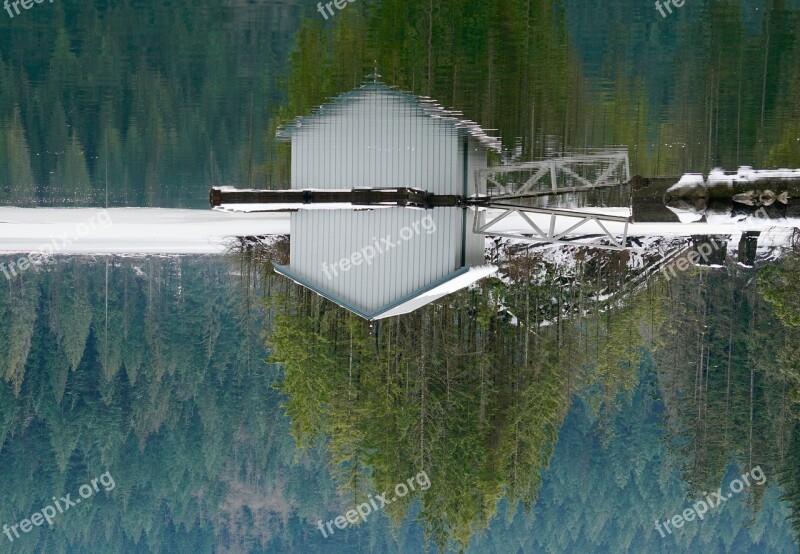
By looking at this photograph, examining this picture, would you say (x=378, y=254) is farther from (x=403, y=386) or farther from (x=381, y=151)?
(x=403, y=386)

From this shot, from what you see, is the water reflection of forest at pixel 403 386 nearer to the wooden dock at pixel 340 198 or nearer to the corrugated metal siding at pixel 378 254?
the corrugated metal siding at pixel 378 254

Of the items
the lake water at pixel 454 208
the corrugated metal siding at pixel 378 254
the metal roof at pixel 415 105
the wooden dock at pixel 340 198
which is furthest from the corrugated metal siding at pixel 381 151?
the corrugated metal siding at pixel 378 254

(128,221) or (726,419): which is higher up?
(128,221)

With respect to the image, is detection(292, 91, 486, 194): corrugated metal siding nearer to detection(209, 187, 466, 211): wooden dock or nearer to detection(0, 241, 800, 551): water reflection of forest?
detection(209, 187, 466, 211): wooden dock

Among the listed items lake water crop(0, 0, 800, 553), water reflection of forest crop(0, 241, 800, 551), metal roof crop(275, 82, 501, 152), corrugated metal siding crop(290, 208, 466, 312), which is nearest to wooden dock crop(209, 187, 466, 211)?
corrugated metal siding crop(290, 208, 466, 312)

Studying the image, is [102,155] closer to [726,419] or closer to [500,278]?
[500,278]

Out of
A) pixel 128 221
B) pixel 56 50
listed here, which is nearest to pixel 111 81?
pixel 56 50

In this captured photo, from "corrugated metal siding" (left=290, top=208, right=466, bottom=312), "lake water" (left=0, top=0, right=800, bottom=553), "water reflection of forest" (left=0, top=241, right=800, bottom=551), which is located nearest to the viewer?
"corrugated metal siding" (left=290, top=208, right=466, bottom=312)
